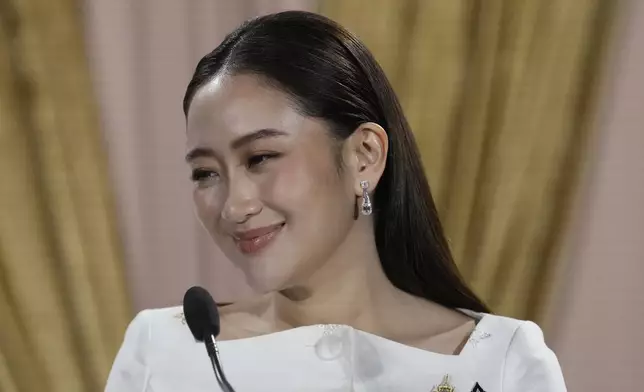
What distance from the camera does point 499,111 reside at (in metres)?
1.30

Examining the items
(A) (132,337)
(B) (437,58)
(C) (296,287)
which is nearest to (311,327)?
(C) (296,287)

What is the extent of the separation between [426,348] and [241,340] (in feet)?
0.77

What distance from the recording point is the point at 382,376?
1.02 m

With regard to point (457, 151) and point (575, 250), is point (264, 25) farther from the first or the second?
point (575, 250)

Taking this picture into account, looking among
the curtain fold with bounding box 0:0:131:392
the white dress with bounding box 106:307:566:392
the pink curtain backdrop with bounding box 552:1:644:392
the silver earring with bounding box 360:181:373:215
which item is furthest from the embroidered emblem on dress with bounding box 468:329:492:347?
the curtain fold with bounding box 0:0:131:392

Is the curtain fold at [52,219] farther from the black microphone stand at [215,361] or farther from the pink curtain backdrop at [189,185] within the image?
the black microphone stand at [215,361]

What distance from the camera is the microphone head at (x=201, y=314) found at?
0.94 m

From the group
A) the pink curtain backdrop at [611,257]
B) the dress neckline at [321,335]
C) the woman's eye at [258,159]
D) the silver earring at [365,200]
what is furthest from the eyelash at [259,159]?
the pink curtain backdrop at [611,257]

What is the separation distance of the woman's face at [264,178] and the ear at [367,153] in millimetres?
17

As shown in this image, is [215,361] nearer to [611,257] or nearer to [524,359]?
[524,359]

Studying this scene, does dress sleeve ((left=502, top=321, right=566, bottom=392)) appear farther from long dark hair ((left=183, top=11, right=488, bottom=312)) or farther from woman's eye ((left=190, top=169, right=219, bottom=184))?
woman's eye ((left=190, top=169, right=219, bottom=184))

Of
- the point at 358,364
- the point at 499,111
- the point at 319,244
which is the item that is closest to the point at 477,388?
the point at 358,364

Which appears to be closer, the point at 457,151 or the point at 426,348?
the point at 426,348

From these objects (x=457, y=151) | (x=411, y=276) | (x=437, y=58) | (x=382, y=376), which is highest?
(x=437, y=58)
